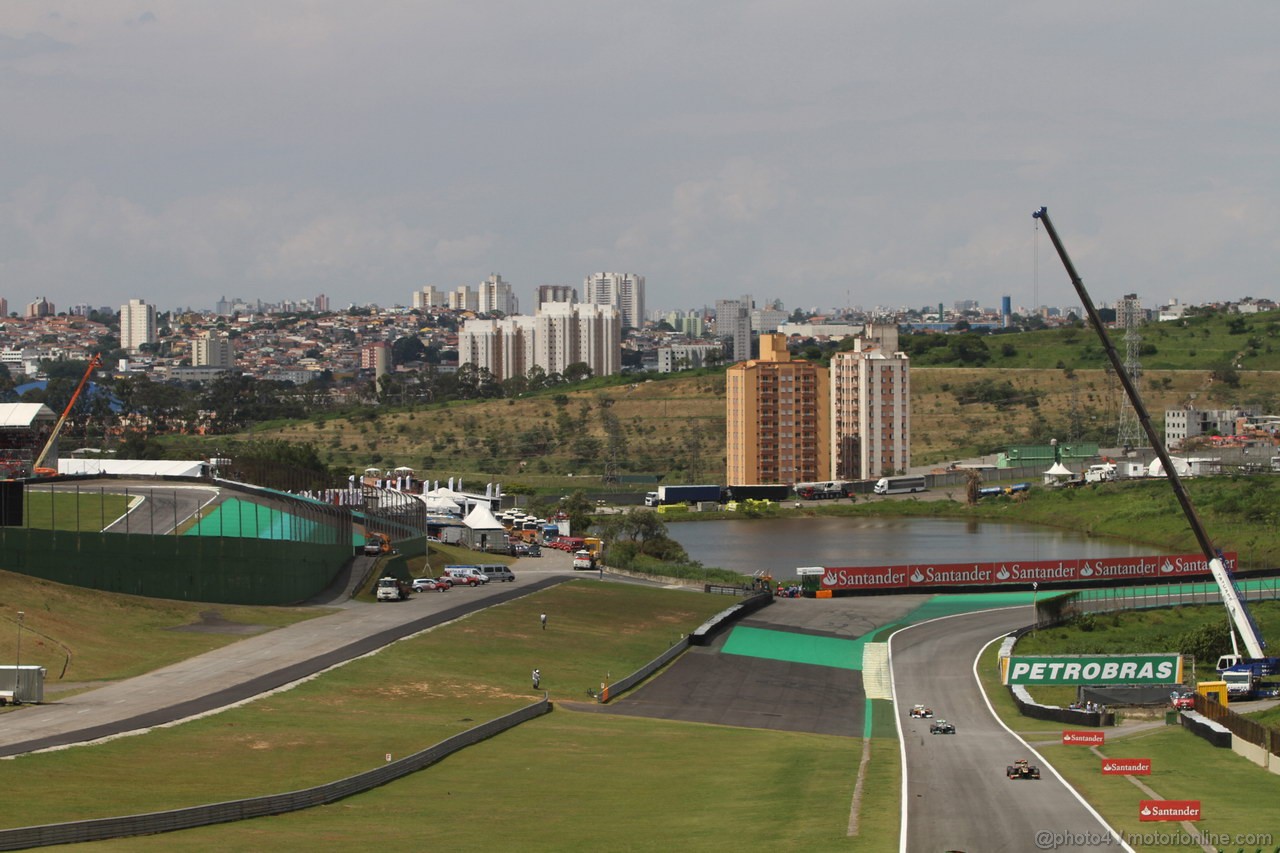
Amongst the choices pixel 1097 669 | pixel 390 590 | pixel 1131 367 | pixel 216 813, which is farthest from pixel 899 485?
pixel 216 813

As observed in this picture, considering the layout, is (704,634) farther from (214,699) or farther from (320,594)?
(214,699)

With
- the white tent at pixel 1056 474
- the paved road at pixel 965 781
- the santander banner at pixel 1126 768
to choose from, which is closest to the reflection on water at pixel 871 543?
the white tent at pixel 1056 474

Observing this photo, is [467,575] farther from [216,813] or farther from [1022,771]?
[216,813]

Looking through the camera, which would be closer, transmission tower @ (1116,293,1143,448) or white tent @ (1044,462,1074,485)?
white tent @ (1044,462,1074,485)

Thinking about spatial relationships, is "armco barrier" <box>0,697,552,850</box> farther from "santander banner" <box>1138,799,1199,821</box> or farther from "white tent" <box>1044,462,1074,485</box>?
"white tent" <box>1044,462,1074,485</box>

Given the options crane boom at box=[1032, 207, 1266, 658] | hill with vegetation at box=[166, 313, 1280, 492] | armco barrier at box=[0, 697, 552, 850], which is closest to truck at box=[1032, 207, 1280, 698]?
crane boom at box=[1032, 207, 1266, 658]

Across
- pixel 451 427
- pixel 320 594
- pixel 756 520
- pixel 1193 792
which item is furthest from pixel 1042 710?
pixel 451 427

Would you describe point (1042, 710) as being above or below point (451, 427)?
below
